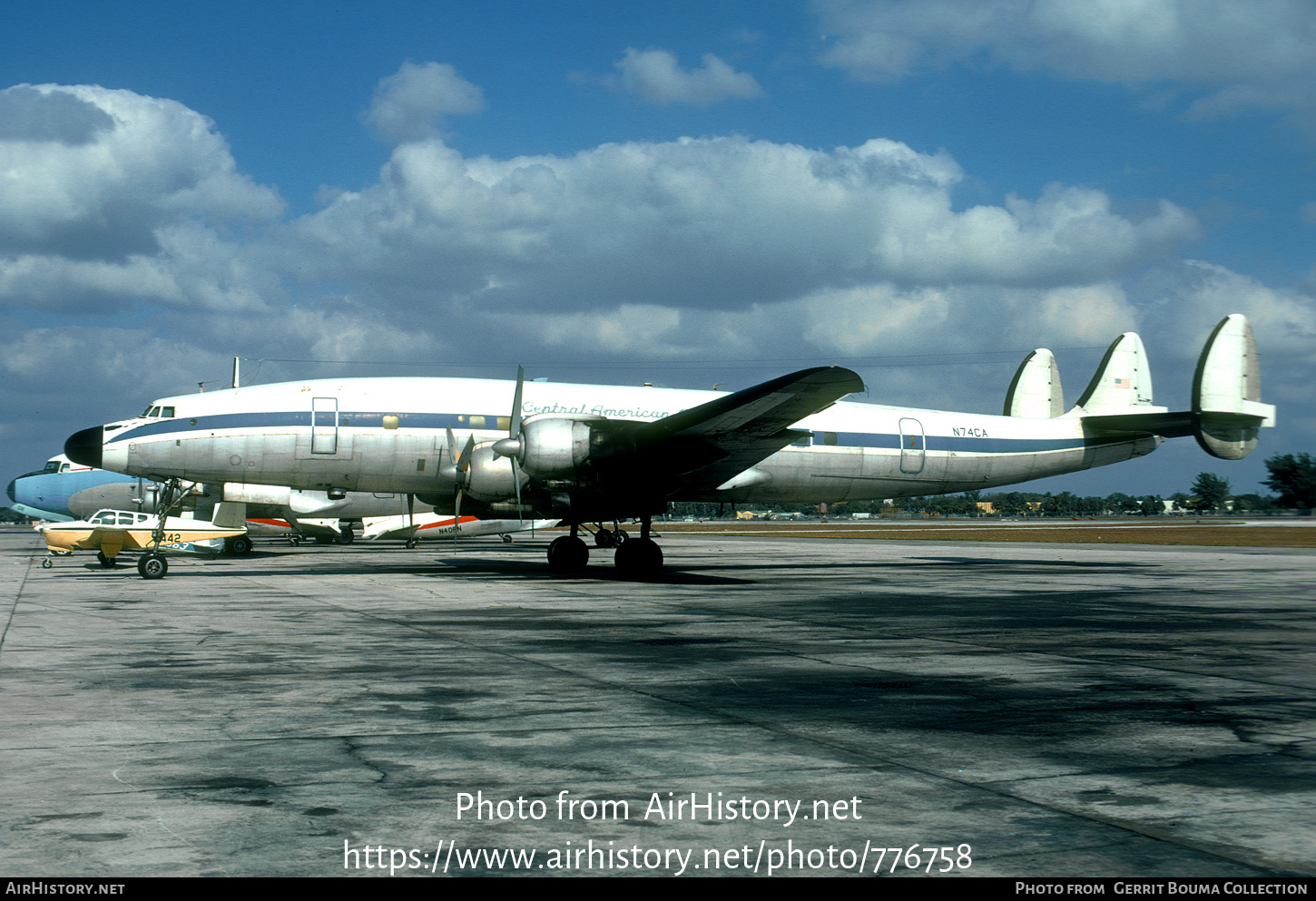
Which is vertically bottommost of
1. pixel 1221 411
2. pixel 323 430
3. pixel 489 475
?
pixel 489 475

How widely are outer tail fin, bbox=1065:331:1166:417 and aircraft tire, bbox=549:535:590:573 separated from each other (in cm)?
1647

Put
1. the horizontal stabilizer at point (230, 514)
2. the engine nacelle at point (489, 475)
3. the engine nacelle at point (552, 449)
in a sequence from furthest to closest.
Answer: the horizontal stabilizer at point (230, 514) < the engine nacelle at point (489, 475) < the engine nacelle at point (552, 449)

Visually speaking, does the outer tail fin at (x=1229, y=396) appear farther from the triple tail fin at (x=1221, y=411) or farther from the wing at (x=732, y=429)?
the wing at (x=732, y=429)

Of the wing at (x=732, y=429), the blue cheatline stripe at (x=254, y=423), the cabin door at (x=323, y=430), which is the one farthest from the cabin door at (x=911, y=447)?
the cabin door at (x=323, y=430)

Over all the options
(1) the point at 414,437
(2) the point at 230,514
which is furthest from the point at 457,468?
(2) the point at 230,514

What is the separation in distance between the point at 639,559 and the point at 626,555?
12.1 inches

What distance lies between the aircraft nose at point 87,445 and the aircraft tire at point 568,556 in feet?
34.6

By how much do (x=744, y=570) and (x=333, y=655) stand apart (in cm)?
1617

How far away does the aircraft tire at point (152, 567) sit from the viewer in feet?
73.8

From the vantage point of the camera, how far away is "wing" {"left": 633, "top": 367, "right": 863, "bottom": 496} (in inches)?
725

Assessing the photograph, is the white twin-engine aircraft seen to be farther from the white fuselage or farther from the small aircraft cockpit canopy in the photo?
the small aircraft cockpit canopy

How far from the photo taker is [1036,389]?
31.7m

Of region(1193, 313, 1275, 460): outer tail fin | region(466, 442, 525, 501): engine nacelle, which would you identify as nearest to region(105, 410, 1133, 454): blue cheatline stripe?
region(466, 442, 525, 501): engine nacelle

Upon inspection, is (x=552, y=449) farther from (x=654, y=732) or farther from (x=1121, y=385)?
(x=1121, y=385)
